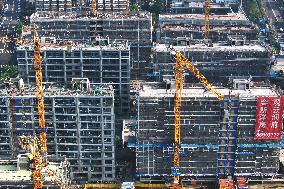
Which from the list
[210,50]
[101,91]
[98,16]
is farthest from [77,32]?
[101,91]

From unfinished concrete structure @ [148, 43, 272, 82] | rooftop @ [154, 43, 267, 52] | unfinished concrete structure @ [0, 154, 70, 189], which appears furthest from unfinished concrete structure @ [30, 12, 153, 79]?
unfinished concrete structure @ [0, 154, 70, 189]

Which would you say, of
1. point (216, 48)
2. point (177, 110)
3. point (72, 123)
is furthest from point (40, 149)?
point (216, 48)

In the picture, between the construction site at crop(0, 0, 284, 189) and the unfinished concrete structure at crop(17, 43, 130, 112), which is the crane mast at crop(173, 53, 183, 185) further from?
A: the unfinished concrete structure at crop(17, 43, 130, 112)

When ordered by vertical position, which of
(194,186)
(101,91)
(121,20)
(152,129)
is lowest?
(194,186)

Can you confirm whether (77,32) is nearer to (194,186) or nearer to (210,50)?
(210,50)

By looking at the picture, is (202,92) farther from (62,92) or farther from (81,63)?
(81,63)
